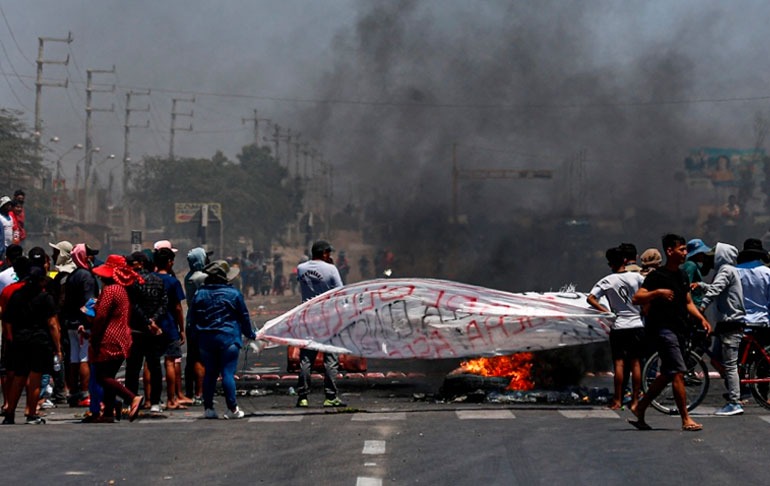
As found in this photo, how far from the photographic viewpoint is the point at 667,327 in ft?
36.0

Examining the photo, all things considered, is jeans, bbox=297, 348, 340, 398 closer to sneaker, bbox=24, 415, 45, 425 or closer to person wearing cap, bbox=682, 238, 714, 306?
sneaker, bbox=24, 415, 45, 425

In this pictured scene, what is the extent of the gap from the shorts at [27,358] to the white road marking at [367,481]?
4.47 m

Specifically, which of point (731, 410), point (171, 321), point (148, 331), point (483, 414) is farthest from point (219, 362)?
point (731, 410)

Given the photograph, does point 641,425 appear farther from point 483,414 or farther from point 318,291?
point 318,291

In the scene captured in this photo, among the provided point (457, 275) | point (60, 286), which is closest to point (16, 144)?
point (457, 275)

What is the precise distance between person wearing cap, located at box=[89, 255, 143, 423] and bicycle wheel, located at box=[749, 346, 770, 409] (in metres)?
5.61

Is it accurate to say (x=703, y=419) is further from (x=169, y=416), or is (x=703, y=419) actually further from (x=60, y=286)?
(x=60, y=286)

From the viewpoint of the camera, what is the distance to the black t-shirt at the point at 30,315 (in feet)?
39.1

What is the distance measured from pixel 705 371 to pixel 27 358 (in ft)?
19.9

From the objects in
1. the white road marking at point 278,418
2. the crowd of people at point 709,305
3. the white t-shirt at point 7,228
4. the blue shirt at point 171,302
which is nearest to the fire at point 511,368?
the crowd of people at point 709,305

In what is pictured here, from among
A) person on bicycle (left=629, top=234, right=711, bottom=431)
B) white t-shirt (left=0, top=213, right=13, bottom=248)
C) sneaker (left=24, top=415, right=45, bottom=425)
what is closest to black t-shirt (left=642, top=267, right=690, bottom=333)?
person on bicycle (left=629, top=234, right=711, bottom=431)

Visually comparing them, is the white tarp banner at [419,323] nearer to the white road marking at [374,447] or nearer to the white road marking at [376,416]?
the white road marking at [376,416]

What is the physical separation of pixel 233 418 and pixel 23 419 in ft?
6.72

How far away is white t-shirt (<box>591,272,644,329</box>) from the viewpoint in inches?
495
